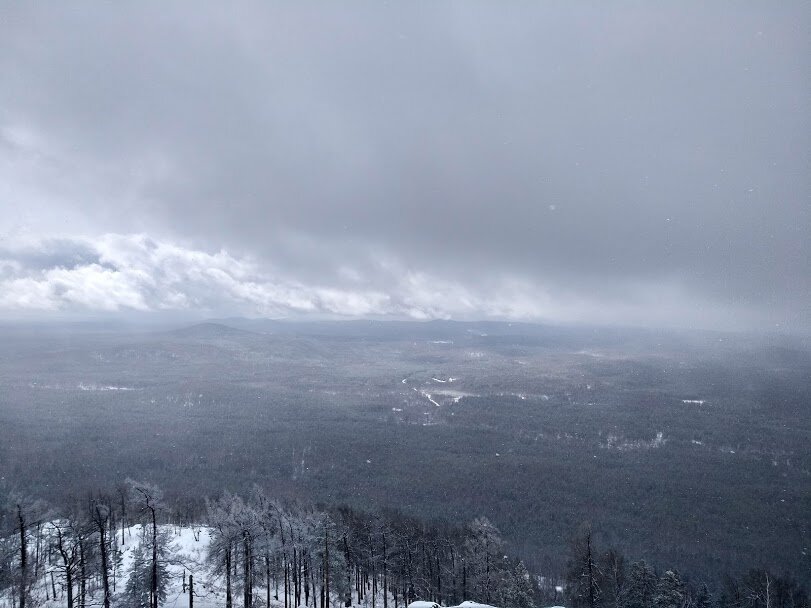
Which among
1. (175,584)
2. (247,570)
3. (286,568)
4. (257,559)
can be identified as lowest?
(175,584)

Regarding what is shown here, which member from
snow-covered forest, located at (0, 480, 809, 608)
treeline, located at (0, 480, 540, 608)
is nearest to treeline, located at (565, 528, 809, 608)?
snow-covered forest, located at (0, 480, 809, 608)

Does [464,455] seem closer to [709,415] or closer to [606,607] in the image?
[606,607]

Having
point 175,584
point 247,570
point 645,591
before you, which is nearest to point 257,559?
point 247,570

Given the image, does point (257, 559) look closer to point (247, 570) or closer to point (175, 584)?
point (247, 570)

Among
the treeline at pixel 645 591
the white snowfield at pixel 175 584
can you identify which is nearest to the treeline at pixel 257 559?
the white snowfield at pixel 175 584

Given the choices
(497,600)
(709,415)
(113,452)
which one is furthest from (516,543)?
(709,415)

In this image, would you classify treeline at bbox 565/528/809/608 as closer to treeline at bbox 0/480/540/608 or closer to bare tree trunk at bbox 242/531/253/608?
treeline at bbox 0/480/540/608

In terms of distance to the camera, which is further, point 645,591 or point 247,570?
point 645,591
